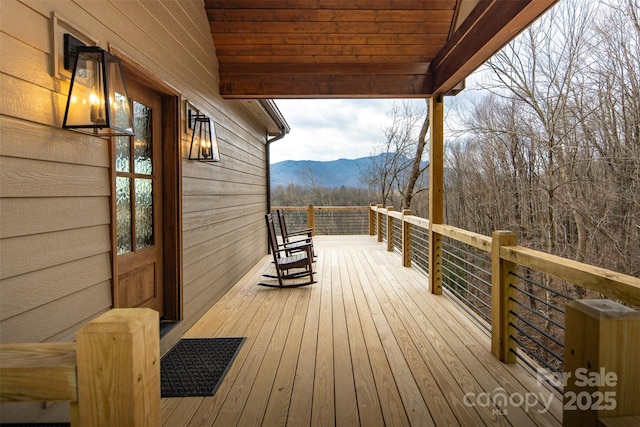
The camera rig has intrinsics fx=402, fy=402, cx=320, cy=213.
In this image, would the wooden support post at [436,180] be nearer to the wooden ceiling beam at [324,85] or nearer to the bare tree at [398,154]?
the wooden ceiling beam at [324,85]

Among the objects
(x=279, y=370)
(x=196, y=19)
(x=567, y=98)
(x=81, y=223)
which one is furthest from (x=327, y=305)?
(x=567, y=98)

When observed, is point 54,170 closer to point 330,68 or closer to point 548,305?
point 548,305

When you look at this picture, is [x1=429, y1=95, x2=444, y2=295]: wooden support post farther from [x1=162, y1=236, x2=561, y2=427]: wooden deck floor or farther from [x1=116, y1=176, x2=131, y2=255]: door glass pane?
[x1=116, y1=176, x2=131, y2=255]: door glass pane

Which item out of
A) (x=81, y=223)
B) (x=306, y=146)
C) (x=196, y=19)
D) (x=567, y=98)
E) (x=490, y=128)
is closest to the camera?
(x=81, y=223)

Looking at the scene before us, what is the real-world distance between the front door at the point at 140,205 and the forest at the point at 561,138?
5.83 m

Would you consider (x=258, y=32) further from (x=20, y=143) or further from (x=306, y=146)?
(x=306, y=146)

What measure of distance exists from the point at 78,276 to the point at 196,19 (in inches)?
104

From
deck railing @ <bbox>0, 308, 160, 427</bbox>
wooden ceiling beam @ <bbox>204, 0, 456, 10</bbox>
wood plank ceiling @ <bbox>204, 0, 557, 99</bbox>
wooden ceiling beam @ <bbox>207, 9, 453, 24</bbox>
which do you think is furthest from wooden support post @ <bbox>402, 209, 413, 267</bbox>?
deck railing @ <bbox>0, 308, 160, 427</bbox>

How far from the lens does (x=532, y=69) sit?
7.51 m

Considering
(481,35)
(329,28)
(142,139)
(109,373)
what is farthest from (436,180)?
(109,373)

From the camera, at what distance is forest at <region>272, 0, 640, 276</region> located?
556 cm

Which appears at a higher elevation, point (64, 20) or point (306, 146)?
point (306, 146)

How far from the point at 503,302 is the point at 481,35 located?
1.95 metres

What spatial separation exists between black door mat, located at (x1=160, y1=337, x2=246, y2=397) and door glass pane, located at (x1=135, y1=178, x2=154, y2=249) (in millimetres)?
797
